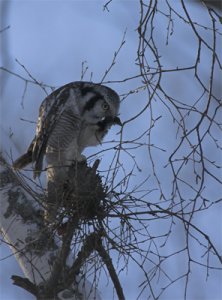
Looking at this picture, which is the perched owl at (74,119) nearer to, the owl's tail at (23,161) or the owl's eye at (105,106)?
the owl's eye at (105,106)

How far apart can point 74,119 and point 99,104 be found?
0.21m

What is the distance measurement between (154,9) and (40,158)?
4.54ft

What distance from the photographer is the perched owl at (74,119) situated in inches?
181

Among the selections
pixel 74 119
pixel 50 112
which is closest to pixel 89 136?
pixel 74 119

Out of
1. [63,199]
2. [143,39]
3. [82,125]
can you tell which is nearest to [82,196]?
[63,199]

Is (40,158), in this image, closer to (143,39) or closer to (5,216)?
(5,216)

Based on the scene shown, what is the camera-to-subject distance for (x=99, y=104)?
461cm

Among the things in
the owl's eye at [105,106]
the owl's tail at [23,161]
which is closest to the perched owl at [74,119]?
the owl's eye at [105,106]

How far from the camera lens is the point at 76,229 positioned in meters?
3.47

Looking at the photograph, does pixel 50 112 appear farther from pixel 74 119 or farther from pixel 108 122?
pixel 108 122

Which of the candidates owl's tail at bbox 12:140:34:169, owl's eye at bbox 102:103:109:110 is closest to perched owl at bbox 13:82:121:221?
owl's eye at bbox 102:103:109:110

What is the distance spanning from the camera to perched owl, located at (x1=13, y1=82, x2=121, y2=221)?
4594mm

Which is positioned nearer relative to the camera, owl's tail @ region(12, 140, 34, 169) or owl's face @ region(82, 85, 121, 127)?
owl's tail @ region(12, 140, 34, 169)

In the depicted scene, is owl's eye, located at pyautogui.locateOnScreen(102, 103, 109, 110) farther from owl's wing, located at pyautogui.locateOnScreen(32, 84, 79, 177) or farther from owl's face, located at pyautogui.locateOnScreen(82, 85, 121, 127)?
owl's wing, located at pyautogui.locateOnScreen(32, 84, 79, 177)
